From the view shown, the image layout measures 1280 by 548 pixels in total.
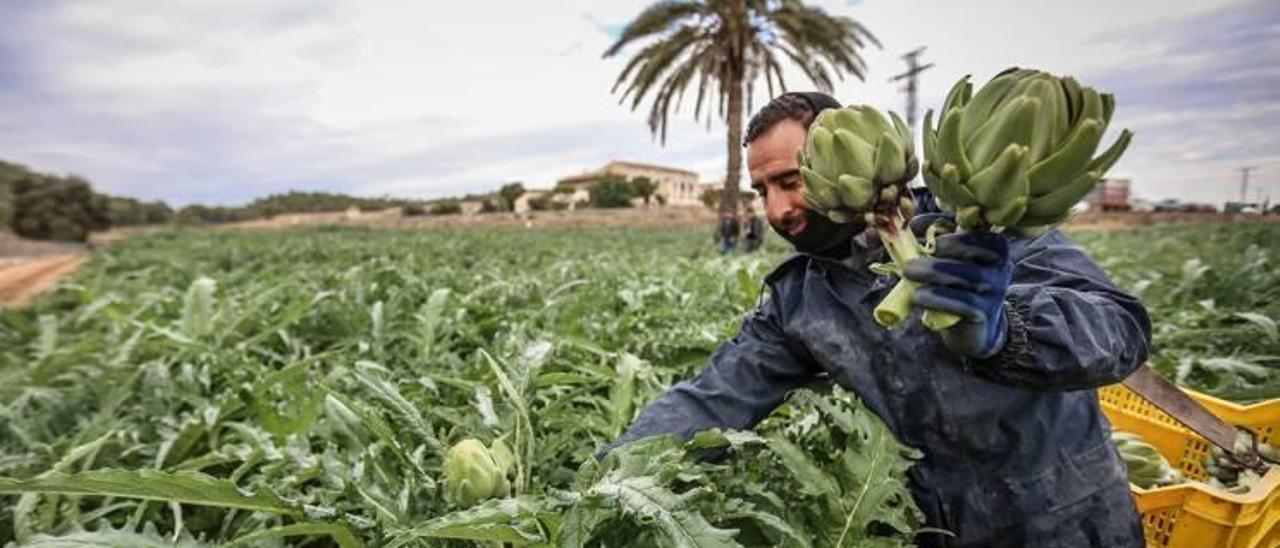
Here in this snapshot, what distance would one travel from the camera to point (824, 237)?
1431mm

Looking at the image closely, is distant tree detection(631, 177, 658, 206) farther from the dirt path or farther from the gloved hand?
the gloved hand

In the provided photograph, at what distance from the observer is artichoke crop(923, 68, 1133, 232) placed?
0.62 meters

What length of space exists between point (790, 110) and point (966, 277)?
0.74 metres

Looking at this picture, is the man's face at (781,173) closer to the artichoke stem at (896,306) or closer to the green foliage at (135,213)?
the artichoke stem at (896,306)

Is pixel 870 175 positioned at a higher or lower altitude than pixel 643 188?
lower

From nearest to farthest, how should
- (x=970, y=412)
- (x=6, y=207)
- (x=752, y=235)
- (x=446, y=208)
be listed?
(x=970, y=412), (x=752, y=235), (x=6, y=207), (x=446, y=208)

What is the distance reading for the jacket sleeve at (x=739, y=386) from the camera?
1525 mm

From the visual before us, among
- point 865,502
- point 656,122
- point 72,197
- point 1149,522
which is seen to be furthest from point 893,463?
point 72,197

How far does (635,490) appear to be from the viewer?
94cm

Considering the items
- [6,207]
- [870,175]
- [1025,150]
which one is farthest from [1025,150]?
[6,207]

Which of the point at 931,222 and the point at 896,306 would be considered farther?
the point at 931,222

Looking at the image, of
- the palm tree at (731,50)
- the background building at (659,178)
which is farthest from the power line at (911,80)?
the background building at (659,178)

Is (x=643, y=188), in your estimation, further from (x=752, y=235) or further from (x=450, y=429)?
(x=450, y=429)

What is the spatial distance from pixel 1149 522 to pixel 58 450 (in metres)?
2.85
